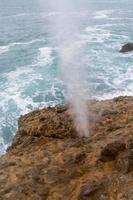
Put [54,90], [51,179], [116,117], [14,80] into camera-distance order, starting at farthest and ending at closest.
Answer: [14,80] < [54,90] < [116,117] < [51,179]

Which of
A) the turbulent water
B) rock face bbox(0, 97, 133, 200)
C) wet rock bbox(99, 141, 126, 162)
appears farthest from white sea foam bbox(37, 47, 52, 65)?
wet rock bbox(99, 141, 126, 162)

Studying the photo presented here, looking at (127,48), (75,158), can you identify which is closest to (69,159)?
(75,158)

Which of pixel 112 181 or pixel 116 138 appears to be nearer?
pixel 112 181

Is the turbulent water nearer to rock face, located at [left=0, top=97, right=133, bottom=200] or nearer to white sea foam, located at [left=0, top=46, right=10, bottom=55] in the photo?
white sea foam, located at [left=0, top=46, right=10, bottom=55]

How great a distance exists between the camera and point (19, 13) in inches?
3905

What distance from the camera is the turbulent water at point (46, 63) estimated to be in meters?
37.0

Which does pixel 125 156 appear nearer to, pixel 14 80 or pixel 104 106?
pixel 104 106

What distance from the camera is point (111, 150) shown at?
1224cm

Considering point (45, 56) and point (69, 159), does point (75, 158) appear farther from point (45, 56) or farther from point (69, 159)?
point (45, 56)

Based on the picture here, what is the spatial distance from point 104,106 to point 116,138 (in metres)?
3.29

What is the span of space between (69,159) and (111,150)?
4.52 ft

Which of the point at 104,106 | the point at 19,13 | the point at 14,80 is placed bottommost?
the point at 19,13

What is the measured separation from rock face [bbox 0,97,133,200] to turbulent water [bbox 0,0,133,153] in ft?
43.1

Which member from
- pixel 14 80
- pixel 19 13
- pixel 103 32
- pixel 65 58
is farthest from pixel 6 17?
pixel 14 80
